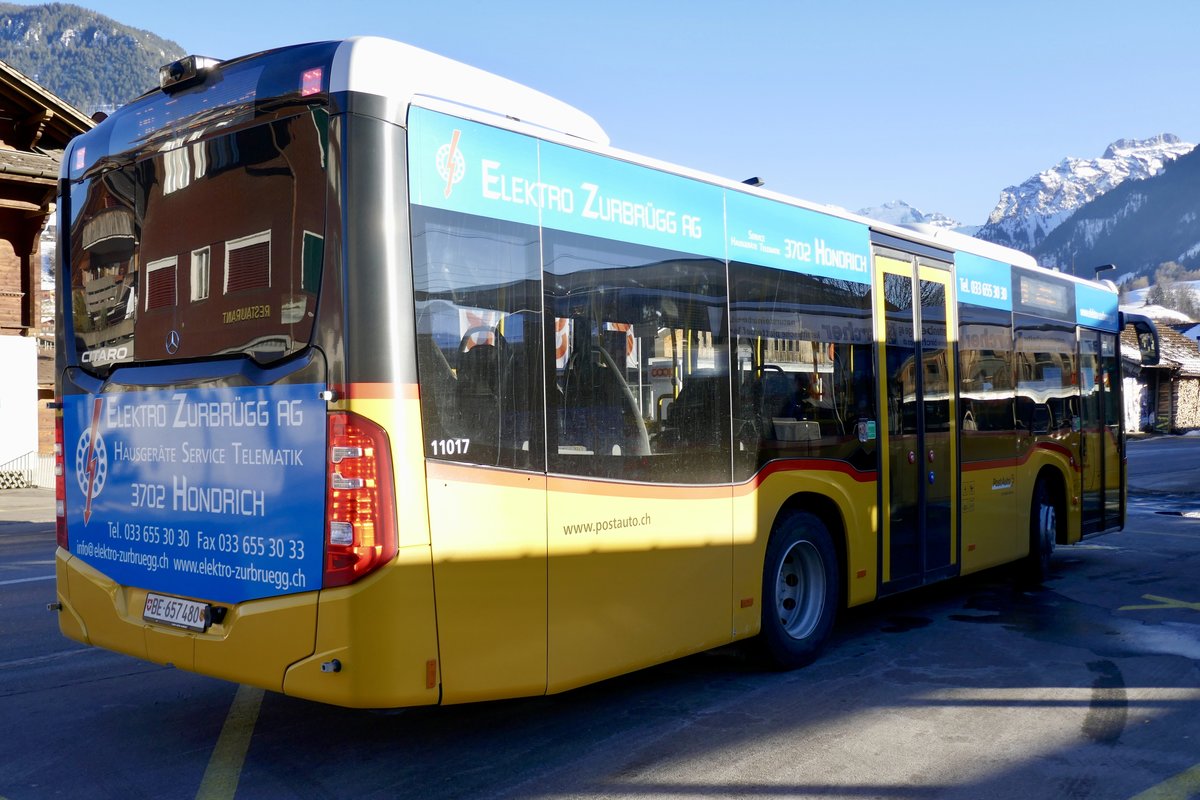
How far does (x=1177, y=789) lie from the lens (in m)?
4.54

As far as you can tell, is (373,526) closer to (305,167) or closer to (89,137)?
(305,167)

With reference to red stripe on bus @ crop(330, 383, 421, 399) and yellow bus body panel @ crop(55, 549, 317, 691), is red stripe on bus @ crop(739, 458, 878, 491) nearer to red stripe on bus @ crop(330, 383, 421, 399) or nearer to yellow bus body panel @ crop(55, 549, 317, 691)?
red stripe on bus @ crop(330, 383, 421, 399)

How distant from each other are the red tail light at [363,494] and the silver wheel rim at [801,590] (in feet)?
10.6

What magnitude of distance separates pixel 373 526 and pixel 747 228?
3296mm

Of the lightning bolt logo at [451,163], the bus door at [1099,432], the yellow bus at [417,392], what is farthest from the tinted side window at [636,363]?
the bus door at [1099,432]

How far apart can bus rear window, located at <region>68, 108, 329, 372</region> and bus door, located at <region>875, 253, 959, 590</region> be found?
4647mm

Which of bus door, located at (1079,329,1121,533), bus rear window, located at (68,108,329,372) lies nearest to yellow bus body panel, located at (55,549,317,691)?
bus rear window, located at (68,108,329,372)

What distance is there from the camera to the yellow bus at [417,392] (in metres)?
4.28

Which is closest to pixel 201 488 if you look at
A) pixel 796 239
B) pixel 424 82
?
pixel 424 82

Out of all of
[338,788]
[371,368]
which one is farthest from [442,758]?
[371,368]

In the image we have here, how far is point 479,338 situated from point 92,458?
7.69ft

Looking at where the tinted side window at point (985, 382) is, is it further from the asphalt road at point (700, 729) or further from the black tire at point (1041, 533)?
the asphalt road at point (700, 729)

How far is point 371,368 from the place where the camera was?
13.8 ft

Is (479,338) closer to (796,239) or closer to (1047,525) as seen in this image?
(796,239)
